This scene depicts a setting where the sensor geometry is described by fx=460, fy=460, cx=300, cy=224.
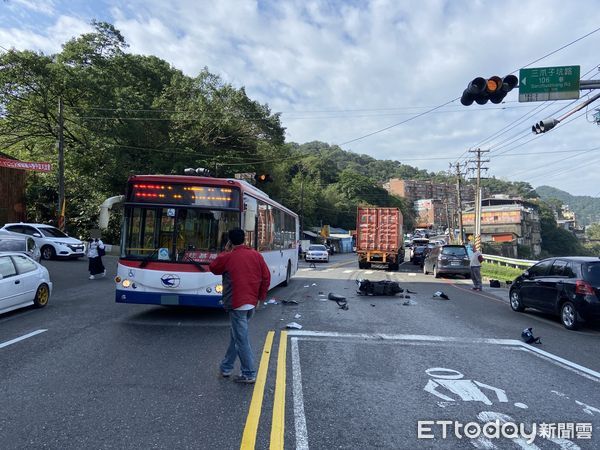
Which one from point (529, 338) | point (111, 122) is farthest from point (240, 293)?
point (111, 122)

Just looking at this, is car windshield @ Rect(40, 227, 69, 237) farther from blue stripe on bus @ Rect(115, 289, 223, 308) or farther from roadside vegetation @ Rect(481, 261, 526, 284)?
roadside vegetation @ Rect(481, 261, 526, 284)

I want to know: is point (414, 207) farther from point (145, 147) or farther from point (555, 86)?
point (555, 86)

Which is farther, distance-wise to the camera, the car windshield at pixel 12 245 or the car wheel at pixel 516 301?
the car windshield at pixel 12 245

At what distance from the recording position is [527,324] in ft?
33.5

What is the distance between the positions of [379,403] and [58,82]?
34.5 meters

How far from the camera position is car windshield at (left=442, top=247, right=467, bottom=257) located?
72.6 ft

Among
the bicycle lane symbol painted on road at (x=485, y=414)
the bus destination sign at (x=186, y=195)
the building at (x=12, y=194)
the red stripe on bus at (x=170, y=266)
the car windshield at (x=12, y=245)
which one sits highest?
the building at (x=12, y=194)

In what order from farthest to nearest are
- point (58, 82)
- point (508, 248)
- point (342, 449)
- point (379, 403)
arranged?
point (508, 248)
point (58, 82)
point (379, 403)
point (342, 449)

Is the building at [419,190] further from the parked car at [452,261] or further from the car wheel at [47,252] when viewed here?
the car wheel at [47,252]

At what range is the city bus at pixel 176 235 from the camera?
8695mm

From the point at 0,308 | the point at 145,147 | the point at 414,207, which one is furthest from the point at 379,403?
the point at 414,207

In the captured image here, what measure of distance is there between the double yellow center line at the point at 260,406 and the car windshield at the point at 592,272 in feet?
22.6

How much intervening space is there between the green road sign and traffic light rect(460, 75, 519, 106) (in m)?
1.36

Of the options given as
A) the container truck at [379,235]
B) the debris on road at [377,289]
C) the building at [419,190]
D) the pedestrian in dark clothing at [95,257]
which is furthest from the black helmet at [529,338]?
the building at [419,190]
